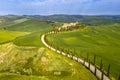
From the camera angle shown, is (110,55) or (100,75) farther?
(110,55)

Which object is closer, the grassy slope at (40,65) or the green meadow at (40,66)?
the green meadow at (40,66)

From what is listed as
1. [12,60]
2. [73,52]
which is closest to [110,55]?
[73,52]

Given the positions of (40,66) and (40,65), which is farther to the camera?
(40,65)

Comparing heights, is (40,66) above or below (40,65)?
below

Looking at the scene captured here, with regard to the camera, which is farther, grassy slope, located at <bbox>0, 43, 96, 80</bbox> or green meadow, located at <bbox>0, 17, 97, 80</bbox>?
grassy slope, located at <bbox>0, 43, 96, 80</bbox>

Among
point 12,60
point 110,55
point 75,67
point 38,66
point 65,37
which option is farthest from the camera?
point 65,37

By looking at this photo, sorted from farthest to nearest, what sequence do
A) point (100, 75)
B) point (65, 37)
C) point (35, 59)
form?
point (65, 37), point (35, 59), point (100, 75)

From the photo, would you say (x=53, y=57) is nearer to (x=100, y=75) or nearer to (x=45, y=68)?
(x=45, y=68)

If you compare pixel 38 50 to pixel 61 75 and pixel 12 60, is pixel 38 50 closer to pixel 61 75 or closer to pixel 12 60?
pixel 12 60
